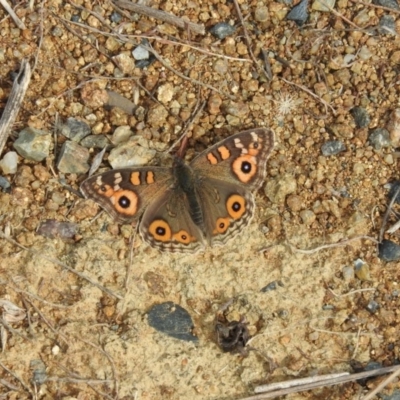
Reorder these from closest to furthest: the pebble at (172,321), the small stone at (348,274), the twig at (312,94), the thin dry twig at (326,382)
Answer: the thin dry twig at (326,382)
the pebble at (172,321)
the small stone at (348,274)
the twig at (312,94)

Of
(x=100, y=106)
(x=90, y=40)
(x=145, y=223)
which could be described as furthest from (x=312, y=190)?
(x=90, y=40)

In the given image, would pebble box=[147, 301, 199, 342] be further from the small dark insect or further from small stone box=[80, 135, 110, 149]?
small stone box=[80, 135, 110, 149]

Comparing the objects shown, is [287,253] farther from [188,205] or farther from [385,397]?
[385,397]

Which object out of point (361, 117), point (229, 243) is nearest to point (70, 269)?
point (229, 243)

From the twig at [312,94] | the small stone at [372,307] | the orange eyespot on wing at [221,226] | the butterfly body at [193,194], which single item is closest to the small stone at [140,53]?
the butterfly body at [193,194]

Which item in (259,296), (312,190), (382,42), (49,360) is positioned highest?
(382,42)

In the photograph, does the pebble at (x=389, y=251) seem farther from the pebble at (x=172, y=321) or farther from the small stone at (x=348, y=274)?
the pebble at (x=172, y=321)

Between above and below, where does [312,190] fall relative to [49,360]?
above

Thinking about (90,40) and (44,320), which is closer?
(44,320)
